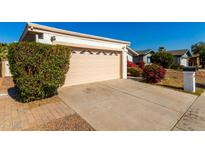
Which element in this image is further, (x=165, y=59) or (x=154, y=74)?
(x=165, y=59)

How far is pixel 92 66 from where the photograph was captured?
837 cm

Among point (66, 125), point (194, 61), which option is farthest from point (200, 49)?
point (66, 125)

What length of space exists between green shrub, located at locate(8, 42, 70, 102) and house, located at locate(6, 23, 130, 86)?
1.72 meters

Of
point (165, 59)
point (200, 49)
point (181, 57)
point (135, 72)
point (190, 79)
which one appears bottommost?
point (190, 79)

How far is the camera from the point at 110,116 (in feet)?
11.8

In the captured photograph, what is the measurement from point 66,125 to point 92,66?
567 centimetres

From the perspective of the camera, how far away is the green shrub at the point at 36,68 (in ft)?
13.9

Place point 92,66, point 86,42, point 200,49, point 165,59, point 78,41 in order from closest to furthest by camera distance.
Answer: point 78,41
point 86,42
point 92,66
point 165,59
point 200,49

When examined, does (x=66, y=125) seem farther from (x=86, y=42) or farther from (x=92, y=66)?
(x=86, y=42)

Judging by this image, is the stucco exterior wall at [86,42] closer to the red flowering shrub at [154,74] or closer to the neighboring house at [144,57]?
the red flowering shrub at [154,74]

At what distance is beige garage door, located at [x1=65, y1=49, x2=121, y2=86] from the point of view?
7.41 m
